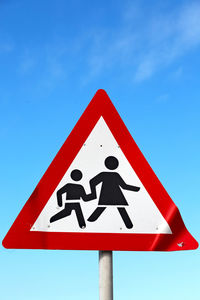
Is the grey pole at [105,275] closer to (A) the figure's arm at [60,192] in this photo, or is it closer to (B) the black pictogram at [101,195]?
(B) the black pictogram at [101,195]

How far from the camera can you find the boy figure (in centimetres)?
146

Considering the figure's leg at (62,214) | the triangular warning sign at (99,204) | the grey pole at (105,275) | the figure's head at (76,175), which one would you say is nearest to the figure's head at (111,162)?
the triangular warning sign at (99,204)

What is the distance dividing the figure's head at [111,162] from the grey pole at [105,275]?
14.0 inches

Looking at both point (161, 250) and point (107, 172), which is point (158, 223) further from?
point (107, 172)

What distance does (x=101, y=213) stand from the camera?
1.46 metres

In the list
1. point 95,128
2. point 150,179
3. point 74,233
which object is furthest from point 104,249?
point 95,128

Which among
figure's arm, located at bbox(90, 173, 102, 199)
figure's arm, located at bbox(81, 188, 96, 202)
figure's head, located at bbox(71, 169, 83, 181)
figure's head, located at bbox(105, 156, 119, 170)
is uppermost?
figure's head, located at bbox(105, 156, 119, 170)

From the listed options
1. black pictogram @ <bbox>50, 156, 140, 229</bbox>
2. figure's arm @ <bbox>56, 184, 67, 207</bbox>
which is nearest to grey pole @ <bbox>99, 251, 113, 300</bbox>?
black pictogram @ <bbox>50, 156, 140, 229</bbox>

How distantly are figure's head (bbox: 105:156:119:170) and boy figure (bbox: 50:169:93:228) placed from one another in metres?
0.12

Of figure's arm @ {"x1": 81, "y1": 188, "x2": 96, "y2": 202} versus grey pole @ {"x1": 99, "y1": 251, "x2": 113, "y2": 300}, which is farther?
figure's arm @ {"x1": 81, "y1": 188, "x2": 96, "y2": 202}

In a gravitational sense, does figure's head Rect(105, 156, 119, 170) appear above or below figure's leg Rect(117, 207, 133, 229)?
above

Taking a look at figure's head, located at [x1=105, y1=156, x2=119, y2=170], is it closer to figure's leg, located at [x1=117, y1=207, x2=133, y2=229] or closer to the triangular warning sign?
the triangular warning sign

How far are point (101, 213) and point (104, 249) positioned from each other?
0.14m

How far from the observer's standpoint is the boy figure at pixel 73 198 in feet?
4.79
